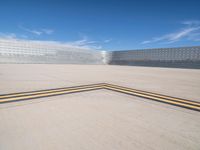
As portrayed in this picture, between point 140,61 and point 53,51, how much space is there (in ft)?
108

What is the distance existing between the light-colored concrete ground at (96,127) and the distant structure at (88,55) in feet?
122

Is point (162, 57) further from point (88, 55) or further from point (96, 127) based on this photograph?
point (96, 127)

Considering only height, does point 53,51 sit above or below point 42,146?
above

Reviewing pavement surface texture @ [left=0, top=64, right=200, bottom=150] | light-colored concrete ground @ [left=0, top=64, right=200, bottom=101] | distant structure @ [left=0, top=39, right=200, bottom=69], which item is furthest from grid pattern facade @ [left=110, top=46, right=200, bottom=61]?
pavement surface texture @ [left=0, top=64, right=200, bottom=150]

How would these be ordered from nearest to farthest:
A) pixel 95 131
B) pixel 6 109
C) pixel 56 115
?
pixel 95 131, pixel 56 115, pixel 6 109

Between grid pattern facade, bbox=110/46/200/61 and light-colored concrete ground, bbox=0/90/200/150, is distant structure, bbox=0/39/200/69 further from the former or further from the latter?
light-colored concrete ground, bbox=0/90/200/150

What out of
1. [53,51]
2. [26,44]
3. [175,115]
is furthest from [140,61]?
[175,115]

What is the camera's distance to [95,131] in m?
1.52

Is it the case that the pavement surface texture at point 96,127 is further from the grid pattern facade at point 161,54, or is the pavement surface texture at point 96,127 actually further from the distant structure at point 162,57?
the grid pattern facade at point 161,54

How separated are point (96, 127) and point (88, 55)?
5073 cm

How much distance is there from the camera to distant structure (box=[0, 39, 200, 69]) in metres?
32.4

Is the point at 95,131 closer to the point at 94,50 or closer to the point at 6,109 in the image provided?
the point at 6,109

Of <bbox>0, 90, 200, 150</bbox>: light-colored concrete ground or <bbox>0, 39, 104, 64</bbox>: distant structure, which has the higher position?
<bbox>0, 39, 104, 64</bbox>: distant structure

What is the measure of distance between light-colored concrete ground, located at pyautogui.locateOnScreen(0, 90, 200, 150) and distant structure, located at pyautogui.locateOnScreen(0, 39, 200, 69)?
122 ft
